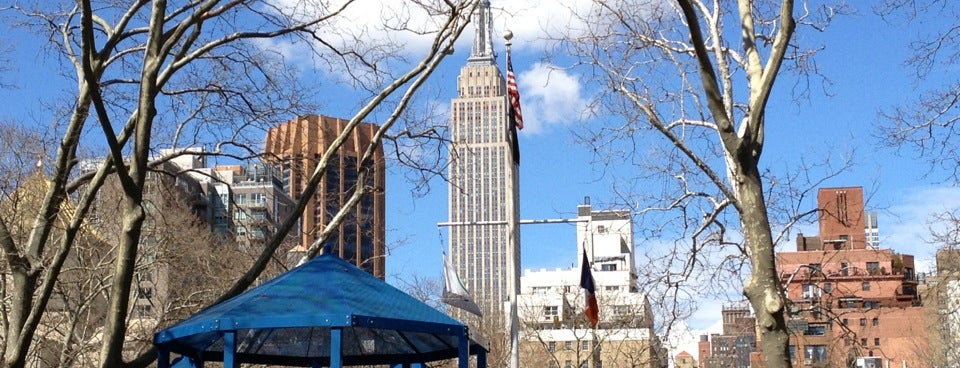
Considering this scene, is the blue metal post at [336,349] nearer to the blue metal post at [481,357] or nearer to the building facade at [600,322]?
the blue metal post at [481,357]

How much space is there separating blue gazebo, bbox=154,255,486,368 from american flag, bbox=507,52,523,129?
21.0 ft

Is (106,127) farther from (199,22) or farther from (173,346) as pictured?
(173,346)

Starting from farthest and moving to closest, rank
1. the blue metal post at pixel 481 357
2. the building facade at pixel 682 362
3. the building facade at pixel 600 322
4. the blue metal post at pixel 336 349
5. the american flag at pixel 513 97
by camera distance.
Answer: the building facade at pixel 682 362 < the building facade at pixel 600 322 < the american flag at pixel 513 97 < the blue metal post at pixel 481 357 < the blue metal post at pixel 336 349

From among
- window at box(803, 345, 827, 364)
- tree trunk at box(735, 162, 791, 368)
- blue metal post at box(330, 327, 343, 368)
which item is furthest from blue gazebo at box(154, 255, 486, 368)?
window at box(803, 345, 827, 364)

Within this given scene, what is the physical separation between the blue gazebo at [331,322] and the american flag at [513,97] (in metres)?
6.39

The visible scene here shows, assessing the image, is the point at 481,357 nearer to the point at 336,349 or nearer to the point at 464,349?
the point at 464,349

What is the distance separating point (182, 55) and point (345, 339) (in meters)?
4.32

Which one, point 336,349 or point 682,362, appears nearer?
point 336,349

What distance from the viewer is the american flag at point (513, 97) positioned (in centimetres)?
2084

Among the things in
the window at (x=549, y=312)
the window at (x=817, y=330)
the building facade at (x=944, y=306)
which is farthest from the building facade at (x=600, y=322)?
the window at (x=817, y=330)

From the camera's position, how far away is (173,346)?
13258 mm

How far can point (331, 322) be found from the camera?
1123 cm

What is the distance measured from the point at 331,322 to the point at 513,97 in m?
10.3

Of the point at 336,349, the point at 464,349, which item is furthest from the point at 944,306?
the point at 336,349
